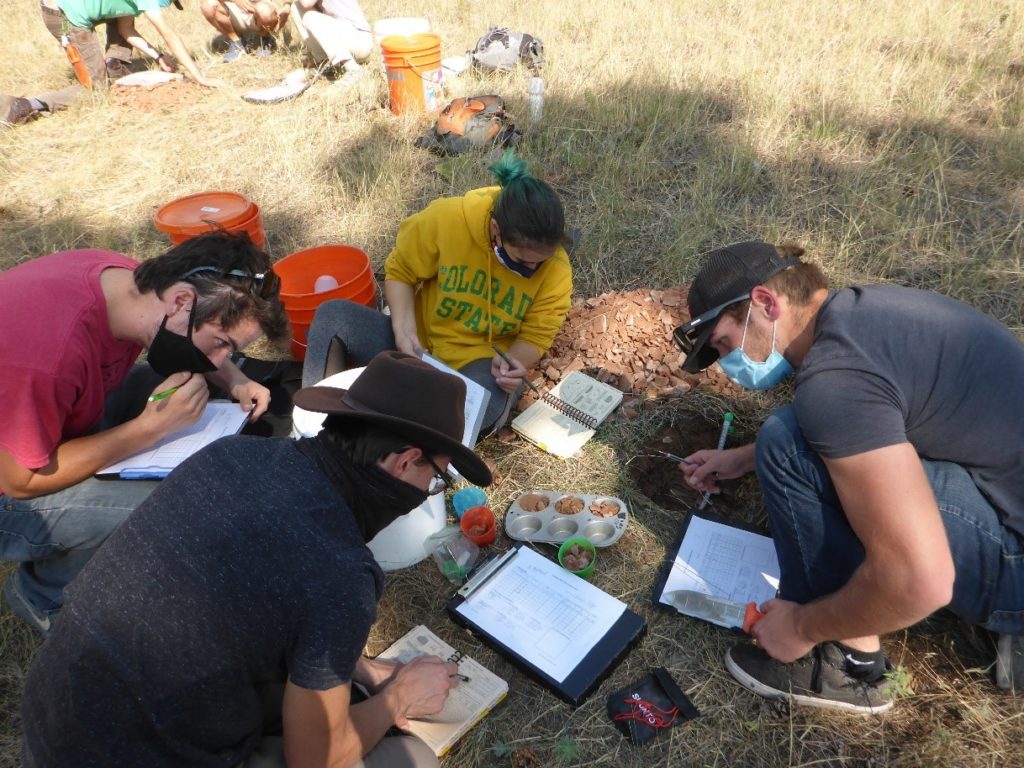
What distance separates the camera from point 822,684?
2201 millimetres

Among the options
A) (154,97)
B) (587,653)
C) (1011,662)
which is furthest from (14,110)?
(1011,662)

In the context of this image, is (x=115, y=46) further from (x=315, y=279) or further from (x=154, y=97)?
(x=315, y=279)

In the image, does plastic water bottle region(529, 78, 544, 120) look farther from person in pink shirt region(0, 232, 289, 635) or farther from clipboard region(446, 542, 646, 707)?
clipboard region(446, 542, 646, 707)

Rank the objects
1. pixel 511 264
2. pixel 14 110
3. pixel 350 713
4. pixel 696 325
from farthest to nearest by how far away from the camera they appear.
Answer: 1. pixel 14 110
2. pixel 511 264
3. pixel 696 325
4. pixel 350 713

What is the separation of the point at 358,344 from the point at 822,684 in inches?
96.8

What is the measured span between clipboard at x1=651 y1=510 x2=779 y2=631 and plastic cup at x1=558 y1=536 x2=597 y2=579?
260 millimetres

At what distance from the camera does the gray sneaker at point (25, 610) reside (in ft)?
8.01

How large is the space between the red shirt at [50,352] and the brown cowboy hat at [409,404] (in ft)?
3.56

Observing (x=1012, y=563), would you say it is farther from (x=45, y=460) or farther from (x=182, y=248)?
(x=45, y=460)

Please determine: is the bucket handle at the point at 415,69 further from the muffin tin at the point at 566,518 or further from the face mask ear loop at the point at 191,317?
the muffin tin at the point at 566,518

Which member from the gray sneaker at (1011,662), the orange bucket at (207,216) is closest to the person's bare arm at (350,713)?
the gray sneaker at (1011,662)

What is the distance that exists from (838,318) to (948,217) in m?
3.13

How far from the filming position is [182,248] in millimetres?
2441

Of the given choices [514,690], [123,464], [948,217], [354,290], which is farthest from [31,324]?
[948,217]
